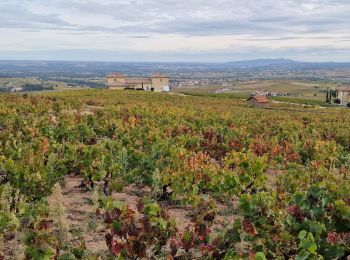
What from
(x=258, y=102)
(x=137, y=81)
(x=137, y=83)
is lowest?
(x=258, y=102)

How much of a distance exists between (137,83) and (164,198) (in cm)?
7849

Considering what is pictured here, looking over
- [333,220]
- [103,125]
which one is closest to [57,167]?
[333,220]

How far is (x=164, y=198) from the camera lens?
11.9 metres

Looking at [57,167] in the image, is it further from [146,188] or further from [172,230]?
[172,230]

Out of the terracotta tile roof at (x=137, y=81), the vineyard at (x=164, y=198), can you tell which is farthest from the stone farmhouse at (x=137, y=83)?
the vineyard at (x=164, y=198)

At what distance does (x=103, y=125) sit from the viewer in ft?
71.3

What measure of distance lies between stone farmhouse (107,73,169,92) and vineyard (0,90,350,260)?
66.1 m

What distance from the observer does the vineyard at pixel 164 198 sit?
721 centimetres

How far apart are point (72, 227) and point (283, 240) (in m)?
4.66

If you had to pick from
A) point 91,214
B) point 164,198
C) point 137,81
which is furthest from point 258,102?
point 91,214

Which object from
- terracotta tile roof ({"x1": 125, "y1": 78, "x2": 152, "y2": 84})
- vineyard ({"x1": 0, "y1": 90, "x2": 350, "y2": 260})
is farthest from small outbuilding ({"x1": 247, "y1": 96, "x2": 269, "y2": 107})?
vineyard ({"x1": 0, "y1": 90, "x2": 350, "y2": 260})

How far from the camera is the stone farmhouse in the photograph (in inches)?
3436

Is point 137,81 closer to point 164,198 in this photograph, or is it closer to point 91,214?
point 164,198

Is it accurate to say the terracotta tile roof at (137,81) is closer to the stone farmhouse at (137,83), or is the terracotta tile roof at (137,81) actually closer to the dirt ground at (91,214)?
the stone farmhouse at (137,83)
